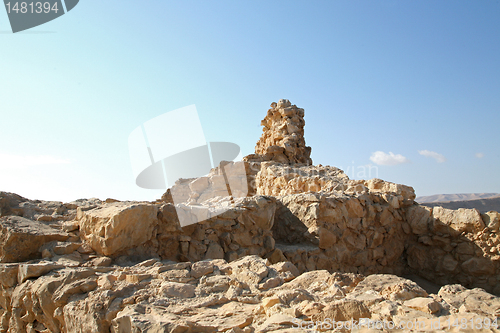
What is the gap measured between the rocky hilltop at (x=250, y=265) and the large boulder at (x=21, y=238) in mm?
12

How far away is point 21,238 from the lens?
3.90m

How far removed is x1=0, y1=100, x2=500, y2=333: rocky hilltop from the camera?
7.73 ft

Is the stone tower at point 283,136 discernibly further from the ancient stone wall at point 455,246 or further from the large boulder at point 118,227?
the large boulder at point 118,227

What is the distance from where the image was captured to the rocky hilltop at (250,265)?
2.36m

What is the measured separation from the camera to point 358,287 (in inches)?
114

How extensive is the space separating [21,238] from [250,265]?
2763 millimetres

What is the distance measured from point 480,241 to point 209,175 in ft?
26.8

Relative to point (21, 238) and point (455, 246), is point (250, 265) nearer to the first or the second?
point (21, 238)

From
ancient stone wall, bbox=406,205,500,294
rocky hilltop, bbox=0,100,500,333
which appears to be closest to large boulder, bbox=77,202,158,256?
rocky hilltop, bbox=0,100,500,333

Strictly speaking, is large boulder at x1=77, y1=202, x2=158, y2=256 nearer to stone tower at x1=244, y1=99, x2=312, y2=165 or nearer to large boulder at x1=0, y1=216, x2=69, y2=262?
large boulder at x1=0, y1=216, x2=69, y2=262

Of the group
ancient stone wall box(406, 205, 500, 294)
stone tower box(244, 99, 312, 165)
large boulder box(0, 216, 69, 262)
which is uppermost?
stone tower box(244, 99, 312, 165)

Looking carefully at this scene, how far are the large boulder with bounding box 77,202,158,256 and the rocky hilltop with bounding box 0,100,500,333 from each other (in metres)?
0.01

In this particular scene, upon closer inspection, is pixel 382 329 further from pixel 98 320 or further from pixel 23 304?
pixel 23 304

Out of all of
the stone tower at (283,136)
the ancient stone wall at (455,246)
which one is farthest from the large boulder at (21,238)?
the stone tower at (283,136)
